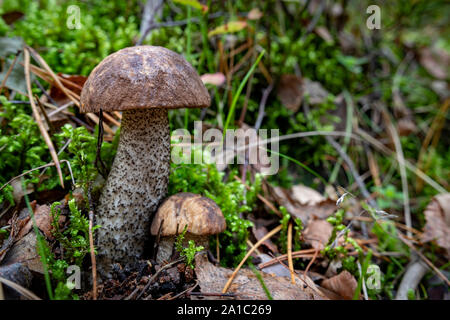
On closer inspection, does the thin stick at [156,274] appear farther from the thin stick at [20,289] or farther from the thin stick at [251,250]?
the thin stick at [20,289]

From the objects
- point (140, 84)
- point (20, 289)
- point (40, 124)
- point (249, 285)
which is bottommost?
point (249, 285)

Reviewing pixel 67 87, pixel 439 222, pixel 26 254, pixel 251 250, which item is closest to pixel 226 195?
pixel 251 250

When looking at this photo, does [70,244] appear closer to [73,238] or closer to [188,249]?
[73,238]

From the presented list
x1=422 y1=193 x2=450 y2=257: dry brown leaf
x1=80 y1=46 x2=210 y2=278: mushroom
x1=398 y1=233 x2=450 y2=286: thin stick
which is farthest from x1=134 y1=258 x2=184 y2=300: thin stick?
x1=422 y1=193 x2=450 y2=257: dry brown leaf

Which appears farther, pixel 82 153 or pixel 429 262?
pixel 429 262

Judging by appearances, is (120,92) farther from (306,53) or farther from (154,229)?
(306,53)
